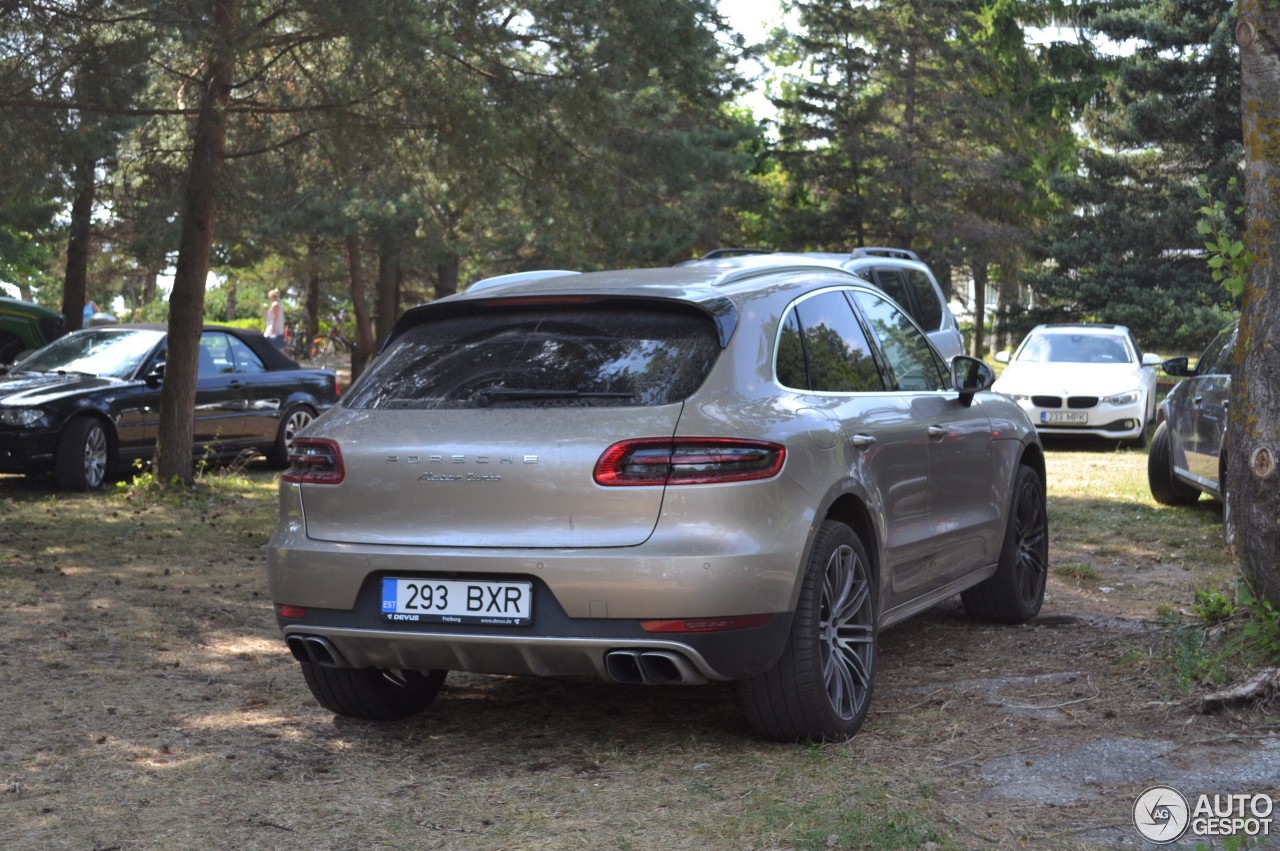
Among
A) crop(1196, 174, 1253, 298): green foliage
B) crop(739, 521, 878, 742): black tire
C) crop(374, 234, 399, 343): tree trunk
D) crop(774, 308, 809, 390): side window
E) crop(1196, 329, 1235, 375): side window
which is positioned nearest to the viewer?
crop(739, 521, 878, 742): black tire

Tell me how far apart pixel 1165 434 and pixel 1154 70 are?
20.9 metres

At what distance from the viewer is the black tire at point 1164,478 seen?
12.1 meters

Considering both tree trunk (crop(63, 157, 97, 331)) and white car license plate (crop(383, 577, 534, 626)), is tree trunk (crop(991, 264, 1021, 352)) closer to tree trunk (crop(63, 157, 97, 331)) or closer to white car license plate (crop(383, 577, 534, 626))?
tree trunk (crop(63, 157, 97, 331))

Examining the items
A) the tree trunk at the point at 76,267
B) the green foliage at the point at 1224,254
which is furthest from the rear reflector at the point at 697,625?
the tree trunk at the point at 76,267

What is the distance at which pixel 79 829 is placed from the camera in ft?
14.3

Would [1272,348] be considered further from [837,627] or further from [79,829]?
[79,829]

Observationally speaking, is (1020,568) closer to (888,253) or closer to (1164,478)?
(1164,478)

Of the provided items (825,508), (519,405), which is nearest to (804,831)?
(825,508)

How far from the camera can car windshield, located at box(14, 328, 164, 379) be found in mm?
13930

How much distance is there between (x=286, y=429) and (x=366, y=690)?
407 inches

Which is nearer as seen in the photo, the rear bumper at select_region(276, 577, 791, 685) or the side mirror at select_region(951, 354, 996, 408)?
the rear bumper at select_region(276, 577, 791, 685)

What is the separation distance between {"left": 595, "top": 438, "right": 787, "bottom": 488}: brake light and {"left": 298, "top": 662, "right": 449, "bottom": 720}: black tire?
1451 mm

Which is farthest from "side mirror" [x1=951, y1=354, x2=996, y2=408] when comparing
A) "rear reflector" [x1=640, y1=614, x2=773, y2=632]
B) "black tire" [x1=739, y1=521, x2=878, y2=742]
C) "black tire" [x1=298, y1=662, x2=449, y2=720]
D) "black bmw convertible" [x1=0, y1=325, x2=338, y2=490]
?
"black bmw convertible" [x1=0, y1=325, x2=338, y2=490]

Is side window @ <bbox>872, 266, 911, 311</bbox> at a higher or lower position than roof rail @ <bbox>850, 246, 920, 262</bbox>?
lower
